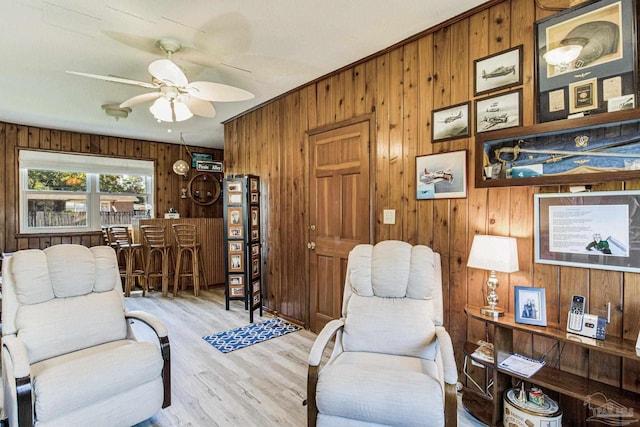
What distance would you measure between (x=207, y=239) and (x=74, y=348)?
11.9 feet

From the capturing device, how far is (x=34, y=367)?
1.84m

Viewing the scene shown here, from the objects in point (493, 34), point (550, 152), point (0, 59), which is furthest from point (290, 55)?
point (0, 59)

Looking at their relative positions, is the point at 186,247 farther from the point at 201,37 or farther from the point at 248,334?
the point at 201,37

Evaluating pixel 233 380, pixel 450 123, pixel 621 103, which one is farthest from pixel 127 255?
pixel 621 103

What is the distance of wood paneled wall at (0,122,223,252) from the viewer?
520 cm

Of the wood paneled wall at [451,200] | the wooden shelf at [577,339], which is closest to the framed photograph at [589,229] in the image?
the wood paneled wall at [451,200]

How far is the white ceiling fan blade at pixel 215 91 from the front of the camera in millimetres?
2566

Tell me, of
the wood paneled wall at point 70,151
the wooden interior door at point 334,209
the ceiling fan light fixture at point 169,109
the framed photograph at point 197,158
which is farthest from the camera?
the framed photograph at point 197,158

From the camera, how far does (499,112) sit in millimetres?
2201

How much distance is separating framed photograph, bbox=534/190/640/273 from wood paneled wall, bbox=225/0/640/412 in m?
0.05

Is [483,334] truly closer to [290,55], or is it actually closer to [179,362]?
[179,362]

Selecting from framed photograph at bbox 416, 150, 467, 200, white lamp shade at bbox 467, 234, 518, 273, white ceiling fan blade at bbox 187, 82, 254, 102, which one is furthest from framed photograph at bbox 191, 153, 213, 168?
white lamp shade at bbox 467, 234, 518, 273

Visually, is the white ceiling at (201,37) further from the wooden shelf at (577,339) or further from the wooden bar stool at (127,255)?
the wooden bar stool at (127,255)

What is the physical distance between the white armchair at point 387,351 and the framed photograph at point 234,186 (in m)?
2.51
